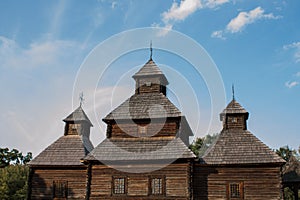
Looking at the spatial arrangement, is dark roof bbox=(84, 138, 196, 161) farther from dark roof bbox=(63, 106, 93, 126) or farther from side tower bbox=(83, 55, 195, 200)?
dark roof bbox=(63, 106, 93, 126)

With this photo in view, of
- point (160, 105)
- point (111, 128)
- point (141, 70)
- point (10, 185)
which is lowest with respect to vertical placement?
point (10, 185)

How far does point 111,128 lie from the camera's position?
903 inches

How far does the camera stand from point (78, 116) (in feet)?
89.1

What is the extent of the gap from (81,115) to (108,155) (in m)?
7.26

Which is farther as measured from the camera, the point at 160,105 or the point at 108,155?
the point at 160,105

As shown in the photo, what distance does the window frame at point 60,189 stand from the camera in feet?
72.6

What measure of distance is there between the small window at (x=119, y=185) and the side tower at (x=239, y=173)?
185 inches

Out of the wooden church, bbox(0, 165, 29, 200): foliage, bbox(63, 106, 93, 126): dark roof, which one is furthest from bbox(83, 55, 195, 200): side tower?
bbox(0, 165, 29, 200): foliage

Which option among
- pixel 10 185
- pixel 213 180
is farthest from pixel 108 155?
pixel 10 185

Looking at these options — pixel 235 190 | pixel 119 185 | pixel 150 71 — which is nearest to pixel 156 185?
pixel 119 185

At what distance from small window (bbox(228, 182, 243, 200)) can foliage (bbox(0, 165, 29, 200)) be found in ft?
105

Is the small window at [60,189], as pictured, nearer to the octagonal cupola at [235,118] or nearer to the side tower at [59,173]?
the side tower at [59,173]

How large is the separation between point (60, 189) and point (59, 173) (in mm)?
1167

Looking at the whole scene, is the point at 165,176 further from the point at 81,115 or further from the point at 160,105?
the point at 81,115
